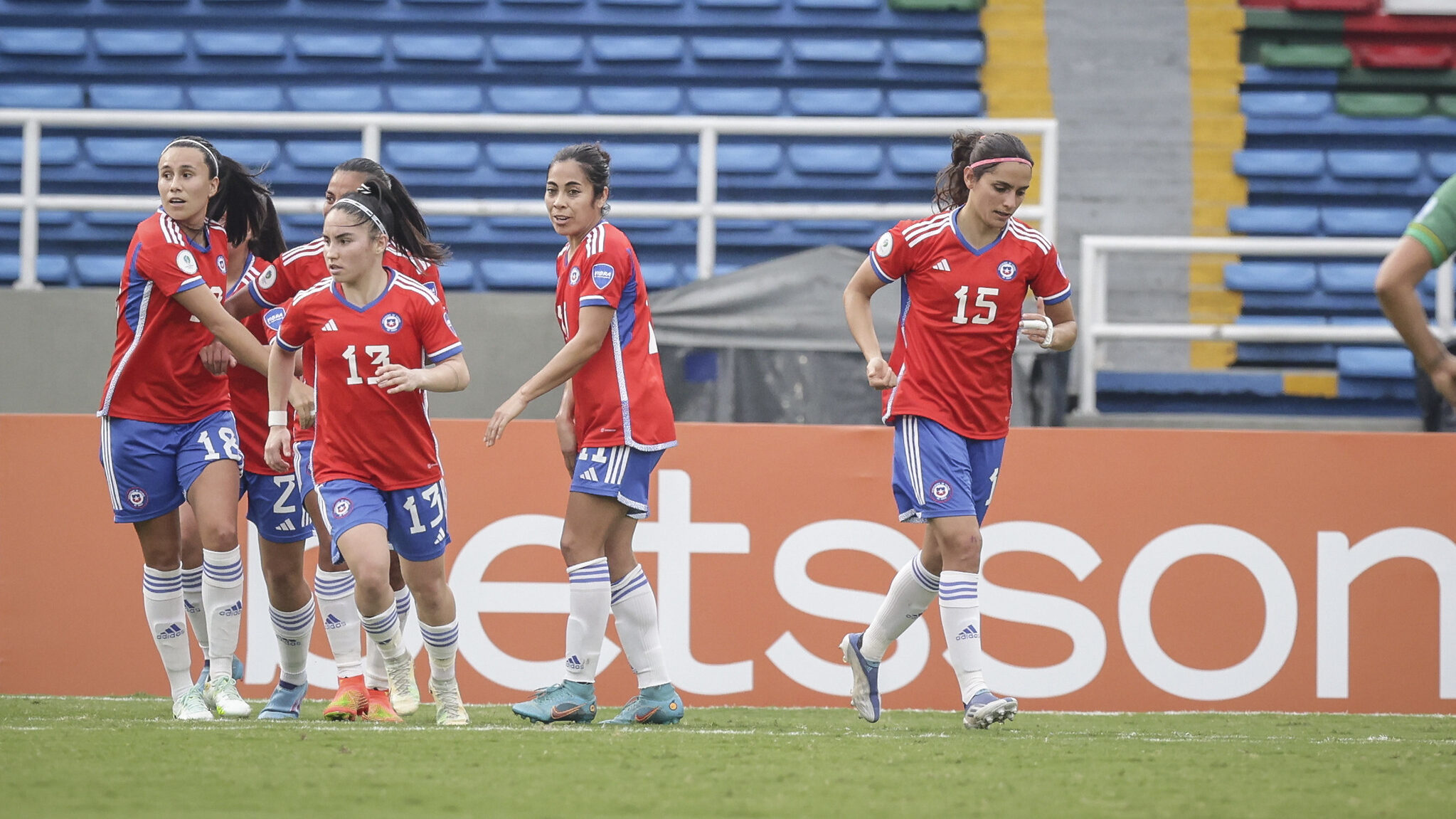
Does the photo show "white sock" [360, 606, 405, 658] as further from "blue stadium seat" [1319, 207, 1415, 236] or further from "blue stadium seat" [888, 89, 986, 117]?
"blue stadium seat" [1319, 207, 1415, 236]

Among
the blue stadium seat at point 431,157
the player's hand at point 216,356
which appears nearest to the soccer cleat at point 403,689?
the player's hand at point 216,356

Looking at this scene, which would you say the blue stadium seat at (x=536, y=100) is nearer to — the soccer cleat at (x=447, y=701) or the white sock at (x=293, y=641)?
the white sock at (x=293, y=641)

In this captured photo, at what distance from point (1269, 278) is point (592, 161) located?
271 inches

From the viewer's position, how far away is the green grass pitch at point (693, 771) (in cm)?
333

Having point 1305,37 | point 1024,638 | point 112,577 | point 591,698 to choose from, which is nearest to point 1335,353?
point 1305,37

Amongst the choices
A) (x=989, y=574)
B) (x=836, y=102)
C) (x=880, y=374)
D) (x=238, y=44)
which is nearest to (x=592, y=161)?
(x=880, y=374)

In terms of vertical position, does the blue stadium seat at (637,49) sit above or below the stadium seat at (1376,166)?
above

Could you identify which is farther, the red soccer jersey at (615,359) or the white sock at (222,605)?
the white sock at (222,605)

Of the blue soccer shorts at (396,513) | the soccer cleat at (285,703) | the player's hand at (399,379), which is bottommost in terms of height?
the soccer cleat at (285,703)

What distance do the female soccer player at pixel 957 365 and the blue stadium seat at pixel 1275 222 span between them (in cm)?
618

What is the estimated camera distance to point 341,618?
193 inches

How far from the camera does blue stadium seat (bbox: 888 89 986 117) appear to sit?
11102 millimetres

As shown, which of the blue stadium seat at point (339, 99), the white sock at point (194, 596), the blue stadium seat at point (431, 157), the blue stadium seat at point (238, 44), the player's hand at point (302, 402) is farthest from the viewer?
the blue stadium seat at point (238, 44)

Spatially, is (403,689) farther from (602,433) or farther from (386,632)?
(602,433)
